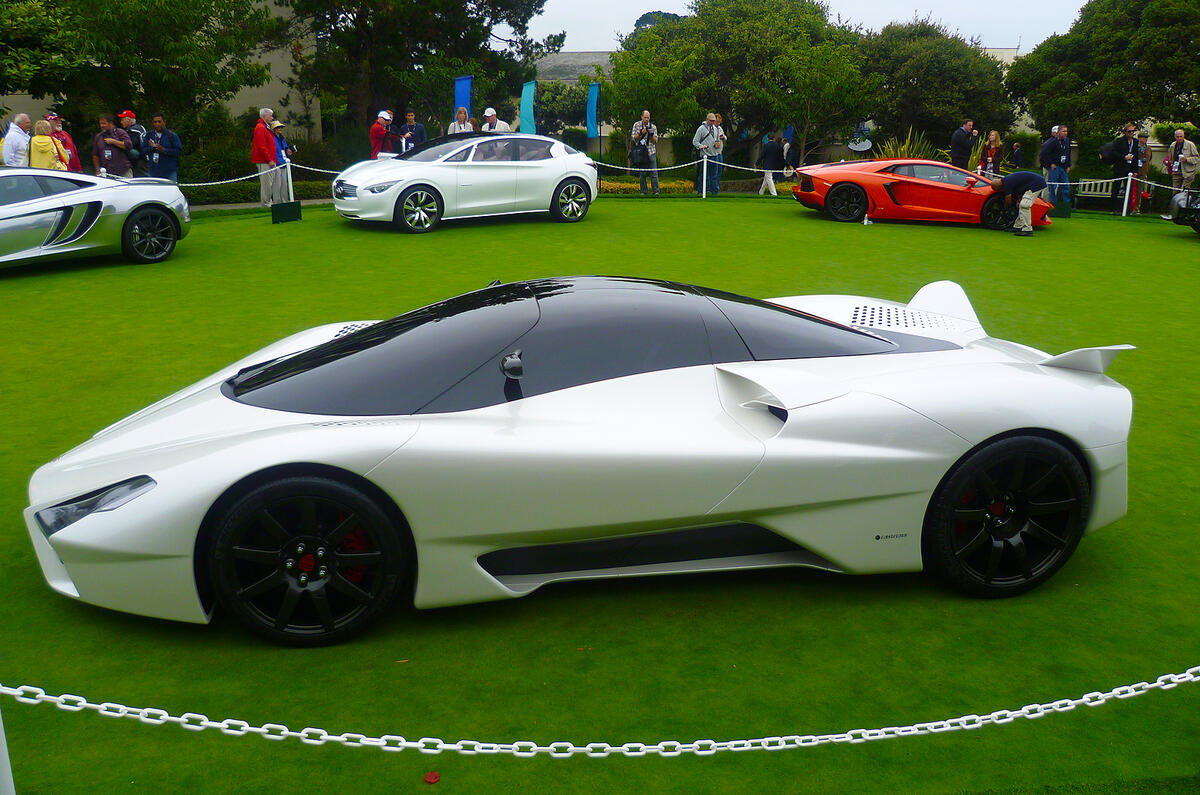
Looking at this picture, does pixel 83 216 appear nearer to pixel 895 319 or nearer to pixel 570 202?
pixel 570 202

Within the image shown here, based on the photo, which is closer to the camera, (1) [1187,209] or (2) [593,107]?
(1) [1187,209]

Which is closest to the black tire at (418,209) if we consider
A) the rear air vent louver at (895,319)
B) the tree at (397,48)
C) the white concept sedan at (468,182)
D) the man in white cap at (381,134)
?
the white concept sedan at (468,182)

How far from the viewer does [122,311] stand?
9.02m

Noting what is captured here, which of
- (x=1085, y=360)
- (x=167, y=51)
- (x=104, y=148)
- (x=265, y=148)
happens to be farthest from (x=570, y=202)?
(x=1085, y=360)

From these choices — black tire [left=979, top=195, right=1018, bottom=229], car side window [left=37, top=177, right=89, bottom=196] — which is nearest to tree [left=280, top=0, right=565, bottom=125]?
black tire [left=979, top=195, right=1018, bottom=229]

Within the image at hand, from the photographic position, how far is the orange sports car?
15.4 meters

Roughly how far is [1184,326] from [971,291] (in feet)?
6.88

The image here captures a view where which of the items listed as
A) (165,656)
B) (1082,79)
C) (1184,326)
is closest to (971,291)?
(1184,326)

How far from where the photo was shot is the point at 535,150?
14.7m

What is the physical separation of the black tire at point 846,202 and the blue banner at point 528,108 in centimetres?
887

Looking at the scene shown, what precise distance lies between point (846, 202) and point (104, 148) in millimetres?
11202

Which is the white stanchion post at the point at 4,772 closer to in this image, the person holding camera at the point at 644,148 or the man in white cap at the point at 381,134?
the man in white cap at the point at 381,134

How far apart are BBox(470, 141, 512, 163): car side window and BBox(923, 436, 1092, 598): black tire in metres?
11.5

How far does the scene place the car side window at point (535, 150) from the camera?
1463cm
